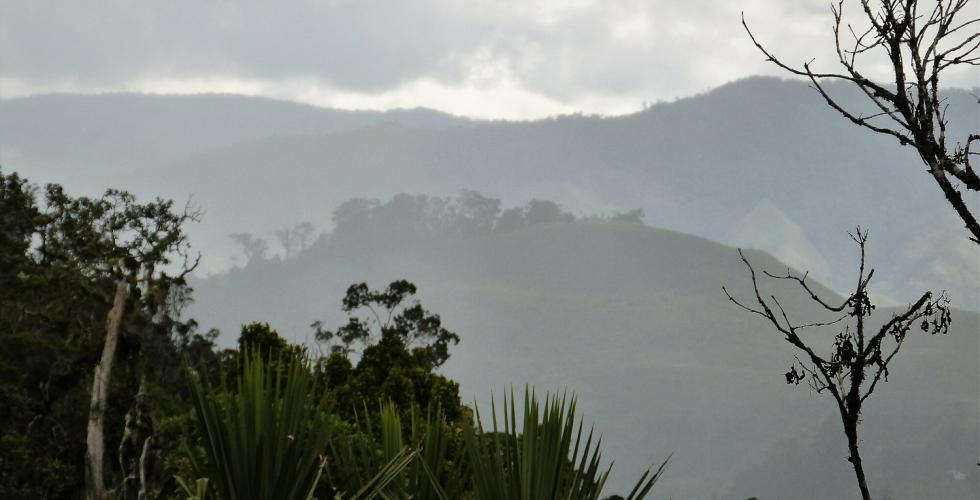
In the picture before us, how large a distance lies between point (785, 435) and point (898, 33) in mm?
172758

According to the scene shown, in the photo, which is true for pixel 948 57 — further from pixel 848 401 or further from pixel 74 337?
pixel 74 337

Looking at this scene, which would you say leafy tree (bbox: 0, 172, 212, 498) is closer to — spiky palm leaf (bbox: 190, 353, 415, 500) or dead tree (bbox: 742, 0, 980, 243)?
spiky palm leaf (bbox: 190, 353, 415, 500)

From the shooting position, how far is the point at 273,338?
68.1 feet

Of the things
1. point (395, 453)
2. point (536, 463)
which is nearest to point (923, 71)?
point (536, 463)

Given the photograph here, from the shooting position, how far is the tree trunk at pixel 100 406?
1813 cm

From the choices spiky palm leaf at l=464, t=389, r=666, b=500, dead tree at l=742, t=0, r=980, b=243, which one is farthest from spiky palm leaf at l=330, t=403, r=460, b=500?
dead tree at l=742, t=0, r=980, b=243

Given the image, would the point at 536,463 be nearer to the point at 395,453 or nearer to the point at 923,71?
the point at 395,453

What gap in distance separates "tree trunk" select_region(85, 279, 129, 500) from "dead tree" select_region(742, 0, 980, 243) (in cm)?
1425

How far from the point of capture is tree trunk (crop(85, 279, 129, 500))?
18.1 metres

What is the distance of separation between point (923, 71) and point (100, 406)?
57.7 ft

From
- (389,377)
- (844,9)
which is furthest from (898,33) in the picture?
(389,377)

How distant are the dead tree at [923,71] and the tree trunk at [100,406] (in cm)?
1425

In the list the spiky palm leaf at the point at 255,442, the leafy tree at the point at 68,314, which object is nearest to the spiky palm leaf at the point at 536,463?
the spiky palm leaf at the point at 255,442

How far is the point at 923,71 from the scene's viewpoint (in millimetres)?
4348
